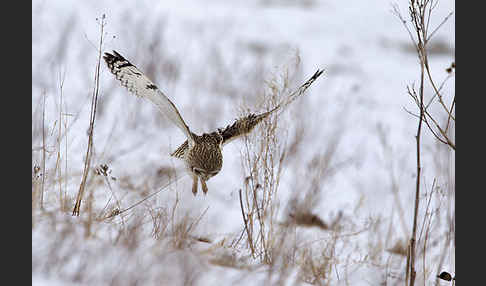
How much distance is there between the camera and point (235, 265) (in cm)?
206

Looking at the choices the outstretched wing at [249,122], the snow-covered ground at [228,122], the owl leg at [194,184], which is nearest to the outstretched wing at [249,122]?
the outstretched wing at [249,122]

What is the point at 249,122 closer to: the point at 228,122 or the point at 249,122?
the point at 249,122

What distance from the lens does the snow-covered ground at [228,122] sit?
1864 mm

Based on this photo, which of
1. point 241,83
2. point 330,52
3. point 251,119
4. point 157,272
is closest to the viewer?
point 157,272

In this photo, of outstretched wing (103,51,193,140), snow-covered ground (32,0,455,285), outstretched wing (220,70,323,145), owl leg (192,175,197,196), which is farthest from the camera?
owl leg (192,175,197,196)

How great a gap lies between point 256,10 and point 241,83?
3.11m

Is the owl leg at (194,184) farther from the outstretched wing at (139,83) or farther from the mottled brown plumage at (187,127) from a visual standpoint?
the outstretched wing at (139,83)

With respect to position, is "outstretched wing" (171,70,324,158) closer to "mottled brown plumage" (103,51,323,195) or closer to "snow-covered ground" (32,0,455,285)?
"mottled brown plumage" (103,51,323,195)

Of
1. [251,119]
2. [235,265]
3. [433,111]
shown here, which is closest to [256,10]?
[433,111]

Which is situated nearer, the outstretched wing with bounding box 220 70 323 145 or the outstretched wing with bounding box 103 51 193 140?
the outstretched wing with bounding box 103 51 193 140

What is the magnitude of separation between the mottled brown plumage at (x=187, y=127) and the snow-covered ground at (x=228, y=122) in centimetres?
9

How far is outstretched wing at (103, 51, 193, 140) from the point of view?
2.34 meters

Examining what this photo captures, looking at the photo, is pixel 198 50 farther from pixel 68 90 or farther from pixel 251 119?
pixel 251 119

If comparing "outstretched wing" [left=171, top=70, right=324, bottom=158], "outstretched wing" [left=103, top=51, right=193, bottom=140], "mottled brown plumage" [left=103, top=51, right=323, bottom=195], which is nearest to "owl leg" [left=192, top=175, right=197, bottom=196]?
"mottled brown plumage" [left=103, top=51, right=323, bottom=195]
